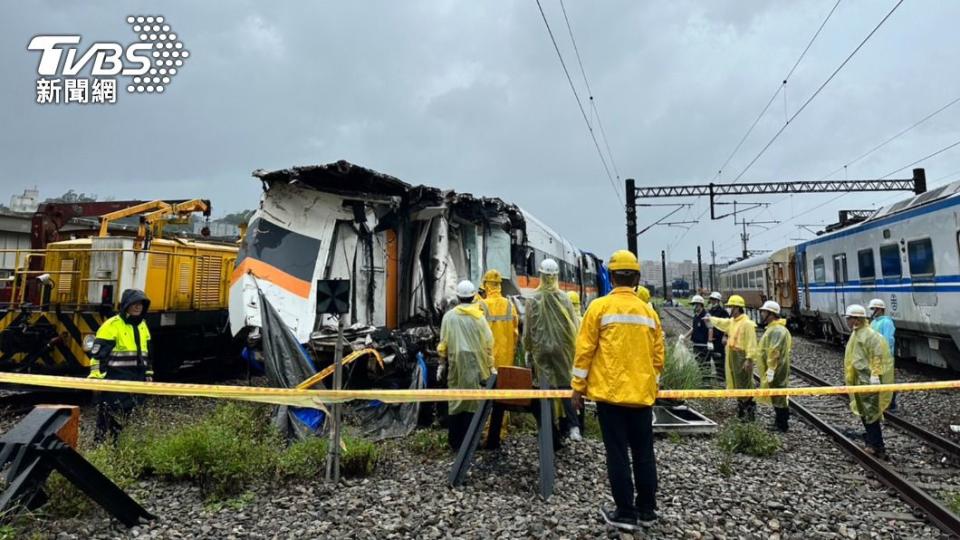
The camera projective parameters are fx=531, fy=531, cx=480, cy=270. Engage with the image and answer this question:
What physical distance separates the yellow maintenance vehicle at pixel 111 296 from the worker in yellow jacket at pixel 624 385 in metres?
7.28

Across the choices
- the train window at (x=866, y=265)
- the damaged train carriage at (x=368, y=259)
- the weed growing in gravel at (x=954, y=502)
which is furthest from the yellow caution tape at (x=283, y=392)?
the train window at (x=866, y=265)

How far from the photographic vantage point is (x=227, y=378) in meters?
10.1

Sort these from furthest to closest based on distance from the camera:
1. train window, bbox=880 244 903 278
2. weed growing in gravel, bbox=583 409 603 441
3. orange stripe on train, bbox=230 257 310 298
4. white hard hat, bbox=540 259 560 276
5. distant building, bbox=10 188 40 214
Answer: distant building, bbox=10 188 40 214, train window, bbox=880 244 903 278, orange stripe on train, bbox=230 257 310 298, weed growing in gravel, bbox=583 409 603 441, white hard hat, bbox=540 259 560 276

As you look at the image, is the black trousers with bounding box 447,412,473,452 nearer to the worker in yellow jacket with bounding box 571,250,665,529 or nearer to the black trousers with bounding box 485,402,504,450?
the black trousers with bounding box 485,402,504,450

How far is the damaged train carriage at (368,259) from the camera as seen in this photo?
6.70m

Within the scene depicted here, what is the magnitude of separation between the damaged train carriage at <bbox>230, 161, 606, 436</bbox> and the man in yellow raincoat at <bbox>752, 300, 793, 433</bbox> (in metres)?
4.25

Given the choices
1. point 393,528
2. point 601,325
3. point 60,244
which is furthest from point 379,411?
point 60,244

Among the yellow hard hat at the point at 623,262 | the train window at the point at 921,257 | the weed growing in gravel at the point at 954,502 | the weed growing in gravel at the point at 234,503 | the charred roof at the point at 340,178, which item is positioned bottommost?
the weed growing in gravel at the point at 954,502

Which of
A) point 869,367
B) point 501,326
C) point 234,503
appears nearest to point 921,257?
point 869,367

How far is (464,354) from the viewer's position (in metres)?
5.31

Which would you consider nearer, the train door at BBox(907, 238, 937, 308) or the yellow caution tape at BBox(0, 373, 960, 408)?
the yellow caution tape at BBox(0, 373, 960, 408)

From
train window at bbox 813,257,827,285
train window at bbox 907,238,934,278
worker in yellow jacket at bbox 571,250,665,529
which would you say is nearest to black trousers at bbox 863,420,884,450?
worker in yellow jacket at bbox 571,250,665,529

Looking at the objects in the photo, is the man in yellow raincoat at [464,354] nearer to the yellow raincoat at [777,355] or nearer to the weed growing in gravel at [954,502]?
the yellow raincoat at [777,355]

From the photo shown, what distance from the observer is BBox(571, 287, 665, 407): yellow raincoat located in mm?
3523
